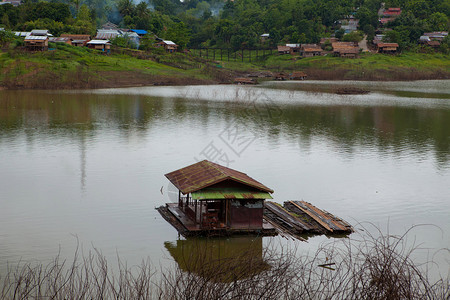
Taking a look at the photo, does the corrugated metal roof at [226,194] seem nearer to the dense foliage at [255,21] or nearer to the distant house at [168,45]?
the dense foliage at [255,21]

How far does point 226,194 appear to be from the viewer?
57.5 ft

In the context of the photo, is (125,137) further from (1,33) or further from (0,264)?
(1,33)

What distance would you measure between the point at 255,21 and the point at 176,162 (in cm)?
10385

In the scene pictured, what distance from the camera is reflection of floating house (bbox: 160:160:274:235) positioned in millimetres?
17375

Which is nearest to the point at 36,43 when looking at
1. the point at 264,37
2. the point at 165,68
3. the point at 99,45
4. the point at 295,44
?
the point at 99,45

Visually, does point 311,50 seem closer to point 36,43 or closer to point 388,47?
point 388,47

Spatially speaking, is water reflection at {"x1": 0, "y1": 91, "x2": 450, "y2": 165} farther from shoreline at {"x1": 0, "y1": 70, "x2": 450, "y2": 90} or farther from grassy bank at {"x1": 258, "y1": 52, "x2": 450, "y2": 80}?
grassy bank at {"x1": 258, "y1": 52, "x2": 450, "y2": 80}

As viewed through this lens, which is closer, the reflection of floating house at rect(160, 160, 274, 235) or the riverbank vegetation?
the riverbank vegetation

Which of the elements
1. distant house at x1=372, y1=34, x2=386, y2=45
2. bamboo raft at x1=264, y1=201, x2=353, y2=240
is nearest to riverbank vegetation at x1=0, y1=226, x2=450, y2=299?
bamboo raft at x1=264, y1=201, x2=353, y2=240

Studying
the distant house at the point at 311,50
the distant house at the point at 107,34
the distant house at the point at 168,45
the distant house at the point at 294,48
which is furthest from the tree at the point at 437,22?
the distant house at the point at 107,34

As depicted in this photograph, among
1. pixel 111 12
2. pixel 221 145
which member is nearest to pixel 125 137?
pixel 221 145

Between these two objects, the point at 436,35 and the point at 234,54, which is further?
the point at 436,35

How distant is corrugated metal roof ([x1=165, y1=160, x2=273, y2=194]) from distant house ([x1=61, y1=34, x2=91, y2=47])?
70.0 metres

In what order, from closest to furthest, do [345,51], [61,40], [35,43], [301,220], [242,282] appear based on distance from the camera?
[242,282] → [301,220] → [35,43] → [61,40] → [345,51]
